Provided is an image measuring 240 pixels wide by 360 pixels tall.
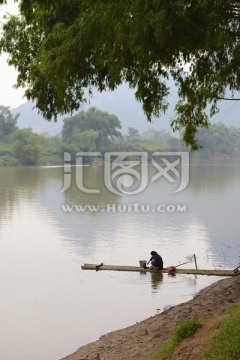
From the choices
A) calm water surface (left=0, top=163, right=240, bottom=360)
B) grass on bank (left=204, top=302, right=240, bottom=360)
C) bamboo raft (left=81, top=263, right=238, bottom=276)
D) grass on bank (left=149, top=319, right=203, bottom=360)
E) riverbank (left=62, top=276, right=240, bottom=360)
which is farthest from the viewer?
bamboo raft (left=81, top=263, right=238, bottom=276)

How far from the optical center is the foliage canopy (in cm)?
716

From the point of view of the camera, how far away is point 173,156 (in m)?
102

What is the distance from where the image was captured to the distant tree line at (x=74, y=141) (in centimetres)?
8394

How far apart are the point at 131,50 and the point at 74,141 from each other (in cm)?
8467

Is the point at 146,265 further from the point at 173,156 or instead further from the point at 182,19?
the point at 173,156

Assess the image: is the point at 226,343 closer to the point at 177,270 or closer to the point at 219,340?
the point at 219,340

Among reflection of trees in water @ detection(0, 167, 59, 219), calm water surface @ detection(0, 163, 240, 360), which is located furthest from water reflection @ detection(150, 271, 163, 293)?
reflection of trees in water @ detection(0, 167, 59, 219)

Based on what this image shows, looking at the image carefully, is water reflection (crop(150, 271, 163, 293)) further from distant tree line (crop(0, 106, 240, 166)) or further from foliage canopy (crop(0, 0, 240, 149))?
distant tree line (crop(0, 106, 240, 166))

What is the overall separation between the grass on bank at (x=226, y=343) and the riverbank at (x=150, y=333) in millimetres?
1601

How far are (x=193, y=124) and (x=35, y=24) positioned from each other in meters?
3.81

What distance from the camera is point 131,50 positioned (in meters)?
7.48

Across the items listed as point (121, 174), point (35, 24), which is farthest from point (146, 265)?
point (121, 174)

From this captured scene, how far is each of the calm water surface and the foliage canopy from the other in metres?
4.85

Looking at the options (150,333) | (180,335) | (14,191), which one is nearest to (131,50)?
(180,335)
